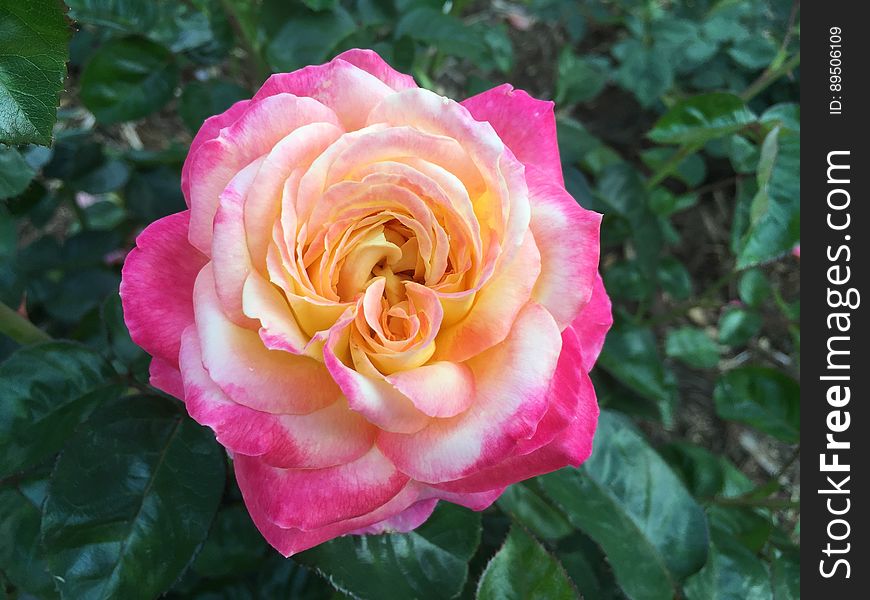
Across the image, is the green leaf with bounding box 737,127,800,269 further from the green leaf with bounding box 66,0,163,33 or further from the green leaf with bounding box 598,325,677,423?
the green leaf with bounding box 66,0,163,33

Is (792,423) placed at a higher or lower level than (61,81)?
lower

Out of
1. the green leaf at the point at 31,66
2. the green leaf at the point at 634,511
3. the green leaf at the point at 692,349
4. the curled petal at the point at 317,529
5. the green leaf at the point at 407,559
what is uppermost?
the green leaf at the point at 31,66

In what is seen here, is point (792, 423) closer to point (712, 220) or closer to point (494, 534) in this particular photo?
point (494, 534)

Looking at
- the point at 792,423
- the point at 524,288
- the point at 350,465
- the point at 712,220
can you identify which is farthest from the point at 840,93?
the point at 712,220

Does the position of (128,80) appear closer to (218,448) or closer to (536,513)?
(218,448)

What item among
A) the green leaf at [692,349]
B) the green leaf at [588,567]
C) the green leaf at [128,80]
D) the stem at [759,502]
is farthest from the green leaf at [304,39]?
the green leaf at [692,349]

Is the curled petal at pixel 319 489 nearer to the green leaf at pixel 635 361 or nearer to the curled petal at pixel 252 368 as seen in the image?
the curled petal at pixel 252 368
